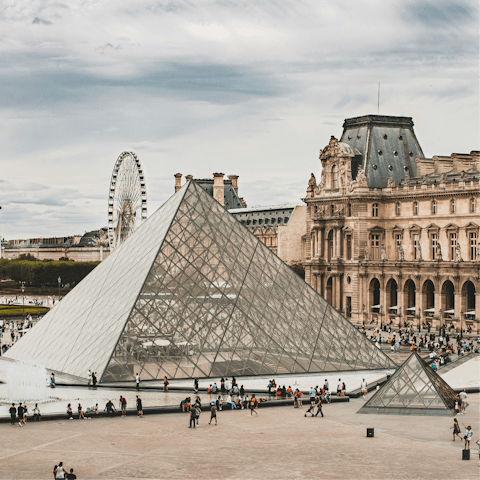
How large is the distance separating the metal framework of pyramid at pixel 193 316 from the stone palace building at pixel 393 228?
2592 centimetres

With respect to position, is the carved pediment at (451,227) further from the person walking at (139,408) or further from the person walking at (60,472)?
the person walking at (60,472)

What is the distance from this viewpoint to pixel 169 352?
33.1 meters

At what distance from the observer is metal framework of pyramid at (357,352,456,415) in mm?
28109

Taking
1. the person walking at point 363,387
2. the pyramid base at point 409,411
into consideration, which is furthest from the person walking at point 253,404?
the person walking at point 363,387

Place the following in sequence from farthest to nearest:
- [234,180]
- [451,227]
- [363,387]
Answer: [234,180] → [451,227] → [363,387]

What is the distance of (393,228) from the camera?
71750 millimetres

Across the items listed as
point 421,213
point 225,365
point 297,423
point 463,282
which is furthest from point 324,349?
point 421,213

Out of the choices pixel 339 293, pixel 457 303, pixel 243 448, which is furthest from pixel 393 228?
pixel 243 448

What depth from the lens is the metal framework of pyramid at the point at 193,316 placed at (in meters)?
33.1

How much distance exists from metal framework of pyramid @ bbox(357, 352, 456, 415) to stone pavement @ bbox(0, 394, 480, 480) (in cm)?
67

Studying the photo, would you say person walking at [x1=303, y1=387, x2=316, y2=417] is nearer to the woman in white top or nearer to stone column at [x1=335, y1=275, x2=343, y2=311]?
the woman in white top

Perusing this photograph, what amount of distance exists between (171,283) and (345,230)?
41.2 meters

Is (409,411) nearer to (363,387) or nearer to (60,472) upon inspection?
(363,387)

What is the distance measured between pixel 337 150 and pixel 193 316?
43.7 meters
